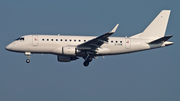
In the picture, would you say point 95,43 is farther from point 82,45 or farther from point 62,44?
point 62,44

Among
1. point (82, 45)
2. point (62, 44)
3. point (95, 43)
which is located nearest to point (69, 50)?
point (62, 44)

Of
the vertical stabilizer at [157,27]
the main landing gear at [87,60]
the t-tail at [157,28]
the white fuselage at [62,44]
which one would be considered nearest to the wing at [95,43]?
the white fuselage at [62,44]

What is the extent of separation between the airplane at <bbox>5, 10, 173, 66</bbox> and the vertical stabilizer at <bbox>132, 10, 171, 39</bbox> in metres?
0.86

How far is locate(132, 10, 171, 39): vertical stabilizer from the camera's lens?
50812mm

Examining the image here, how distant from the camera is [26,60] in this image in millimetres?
47906

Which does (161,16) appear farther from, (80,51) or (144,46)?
(80,51)

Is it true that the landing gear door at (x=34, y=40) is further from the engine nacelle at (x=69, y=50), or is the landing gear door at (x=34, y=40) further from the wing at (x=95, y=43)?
the wing at (x=95, y=43)

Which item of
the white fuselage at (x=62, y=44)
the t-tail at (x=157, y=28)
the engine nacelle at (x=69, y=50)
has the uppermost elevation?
the t-tail at (x=157, y=28)

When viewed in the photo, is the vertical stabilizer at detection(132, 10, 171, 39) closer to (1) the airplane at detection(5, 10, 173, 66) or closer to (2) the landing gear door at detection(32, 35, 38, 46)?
(1) the airplane at detection(5, 10, 173, 66)

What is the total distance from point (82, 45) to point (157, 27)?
41.1 feet

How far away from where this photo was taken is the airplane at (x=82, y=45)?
→ 153ft

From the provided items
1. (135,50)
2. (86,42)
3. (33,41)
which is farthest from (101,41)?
(33,41)

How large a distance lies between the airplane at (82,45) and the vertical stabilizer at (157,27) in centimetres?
86

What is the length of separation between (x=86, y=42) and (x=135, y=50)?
25.7 ft
